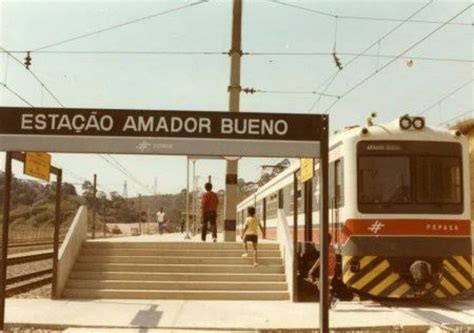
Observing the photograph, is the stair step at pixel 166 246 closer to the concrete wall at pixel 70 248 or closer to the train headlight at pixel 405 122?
the concrete wall at pixel 70 248

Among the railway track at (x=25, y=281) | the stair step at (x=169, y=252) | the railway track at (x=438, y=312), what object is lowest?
the railway track at (x=25, y=281)

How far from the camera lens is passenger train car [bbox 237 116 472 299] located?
11.7 metres

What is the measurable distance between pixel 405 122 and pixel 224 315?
531cm

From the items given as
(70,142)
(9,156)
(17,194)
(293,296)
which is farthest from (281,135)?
(17,194)

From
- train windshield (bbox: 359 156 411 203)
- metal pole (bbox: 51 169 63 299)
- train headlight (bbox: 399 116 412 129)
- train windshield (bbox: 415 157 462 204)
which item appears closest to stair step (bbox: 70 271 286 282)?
metal pole (bbox: 51 169 63 299)

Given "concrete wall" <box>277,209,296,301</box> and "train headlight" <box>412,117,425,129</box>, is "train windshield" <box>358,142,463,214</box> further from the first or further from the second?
"concrete wall" <box>277,209,296,301</box>

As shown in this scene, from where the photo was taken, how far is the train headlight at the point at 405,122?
12.2m

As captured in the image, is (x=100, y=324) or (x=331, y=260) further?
(x=331, y=260)

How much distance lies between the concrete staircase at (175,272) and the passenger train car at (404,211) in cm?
197

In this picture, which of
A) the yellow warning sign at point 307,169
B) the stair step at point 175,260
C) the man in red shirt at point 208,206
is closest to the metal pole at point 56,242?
the stair step at point 175,260

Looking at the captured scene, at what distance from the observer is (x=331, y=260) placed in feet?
38.2

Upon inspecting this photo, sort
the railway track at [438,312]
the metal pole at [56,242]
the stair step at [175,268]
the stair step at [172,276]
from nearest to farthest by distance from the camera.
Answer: the railway track at [438,312] < the metal pole at [56,242] < the stair step at [172,276] < the stair step at [175,268]

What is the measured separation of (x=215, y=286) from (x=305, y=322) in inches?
140

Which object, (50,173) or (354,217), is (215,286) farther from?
(50,173)
